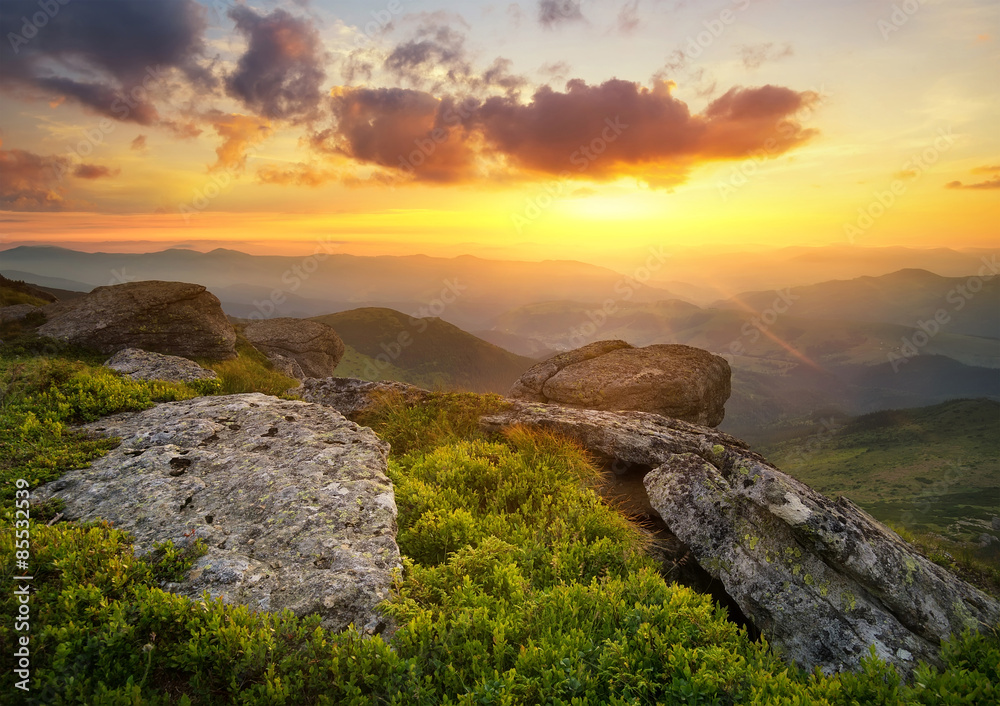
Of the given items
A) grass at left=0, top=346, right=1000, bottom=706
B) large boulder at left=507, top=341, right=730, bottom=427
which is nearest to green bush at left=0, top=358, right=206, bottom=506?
grass at left=0, top=346, right=1000, bottom=706

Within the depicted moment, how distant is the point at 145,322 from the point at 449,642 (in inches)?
1082

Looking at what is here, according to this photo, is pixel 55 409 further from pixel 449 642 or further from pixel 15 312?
pixel 15 312

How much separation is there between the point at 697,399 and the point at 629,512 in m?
14.7

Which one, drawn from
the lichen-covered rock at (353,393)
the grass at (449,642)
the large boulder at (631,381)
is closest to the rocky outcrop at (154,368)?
the lichen-covered rock at (353,393)

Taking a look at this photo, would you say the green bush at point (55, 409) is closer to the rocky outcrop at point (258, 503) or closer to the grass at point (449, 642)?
the rocky outcrop at point (258, 503)

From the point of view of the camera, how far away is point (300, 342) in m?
43.1

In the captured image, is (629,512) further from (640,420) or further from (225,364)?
(225,364)


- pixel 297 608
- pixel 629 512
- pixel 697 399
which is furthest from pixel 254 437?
pixel 697 399

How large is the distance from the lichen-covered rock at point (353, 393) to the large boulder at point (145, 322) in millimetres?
12510

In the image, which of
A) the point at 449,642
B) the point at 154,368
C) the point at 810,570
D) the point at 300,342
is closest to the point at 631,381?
the point at 810,570

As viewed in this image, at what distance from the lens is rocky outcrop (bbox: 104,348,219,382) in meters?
16.6

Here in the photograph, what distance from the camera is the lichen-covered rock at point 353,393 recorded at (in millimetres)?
16031

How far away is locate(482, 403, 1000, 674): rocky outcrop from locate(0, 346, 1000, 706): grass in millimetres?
743

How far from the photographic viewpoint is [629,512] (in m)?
10.3
